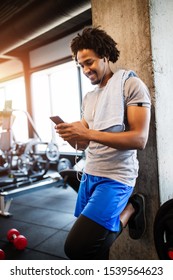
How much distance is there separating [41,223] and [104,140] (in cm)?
184

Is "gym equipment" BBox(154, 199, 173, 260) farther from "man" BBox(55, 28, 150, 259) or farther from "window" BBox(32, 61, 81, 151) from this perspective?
"window" BBox(32, 61, 81, 151)

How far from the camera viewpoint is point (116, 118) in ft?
3.65

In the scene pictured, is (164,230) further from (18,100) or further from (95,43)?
(18,100)

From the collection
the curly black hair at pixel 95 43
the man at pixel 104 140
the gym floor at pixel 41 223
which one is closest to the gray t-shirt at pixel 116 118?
the man at pixel 104 140

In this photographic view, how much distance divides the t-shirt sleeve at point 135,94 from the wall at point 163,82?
9.6 inches

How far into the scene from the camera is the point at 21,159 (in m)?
4.14

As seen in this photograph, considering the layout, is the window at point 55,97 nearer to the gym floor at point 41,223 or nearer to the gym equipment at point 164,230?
the gym floor at point 41,223

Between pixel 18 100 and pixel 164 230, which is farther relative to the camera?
pixel 18 100

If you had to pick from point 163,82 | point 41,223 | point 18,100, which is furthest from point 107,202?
point 18,100

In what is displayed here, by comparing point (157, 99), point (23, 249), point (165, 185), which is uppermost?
point (157, 99)

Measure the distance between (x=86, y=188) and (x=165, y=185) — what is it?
448 mm
